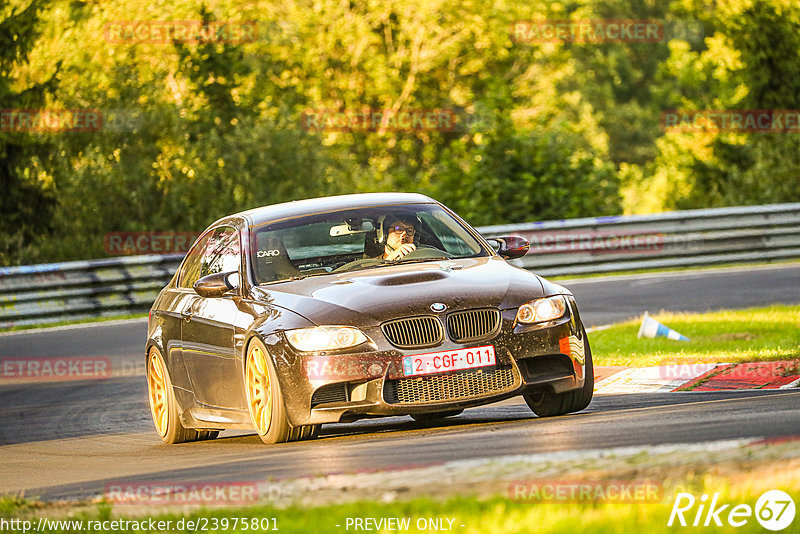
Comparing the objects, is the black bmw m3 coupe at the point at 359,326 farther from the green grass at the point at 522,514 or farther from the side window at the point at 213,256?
the green grass at the point at 522,514

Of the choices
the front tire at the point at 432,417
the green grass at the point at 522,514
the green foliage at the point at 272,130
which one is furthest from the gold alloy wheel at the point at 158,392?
the green foliage at the point at 272,130

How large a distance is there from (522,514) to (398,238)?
5140 mm

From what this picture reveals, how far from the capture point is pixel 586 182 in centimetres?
2898

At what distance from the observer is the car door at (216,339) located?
947 cm

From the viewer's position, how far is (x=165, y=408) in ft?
34.9

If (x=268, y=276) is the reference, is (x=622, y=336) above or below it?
below

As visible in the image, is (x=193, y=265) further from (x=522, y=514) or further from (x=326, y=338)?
(x=522, y=514)

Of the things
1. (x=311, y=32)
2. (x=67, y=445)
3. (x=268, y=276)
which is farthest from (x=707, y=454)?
(x=311, y=32)

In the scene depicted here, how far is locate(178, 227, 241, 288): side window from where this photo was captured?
10219 mm

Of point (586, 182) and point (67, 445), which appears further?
point (586, 182)

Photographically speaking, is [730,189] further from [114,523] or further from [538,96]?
[114,523]

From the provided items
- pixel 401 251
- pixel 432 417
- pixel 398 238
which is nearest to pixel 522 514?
pixel 401 251

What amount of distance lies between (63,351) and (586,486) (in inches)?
533

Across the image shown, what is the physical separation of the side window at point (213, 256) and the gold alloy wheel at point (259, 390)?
1.07m
